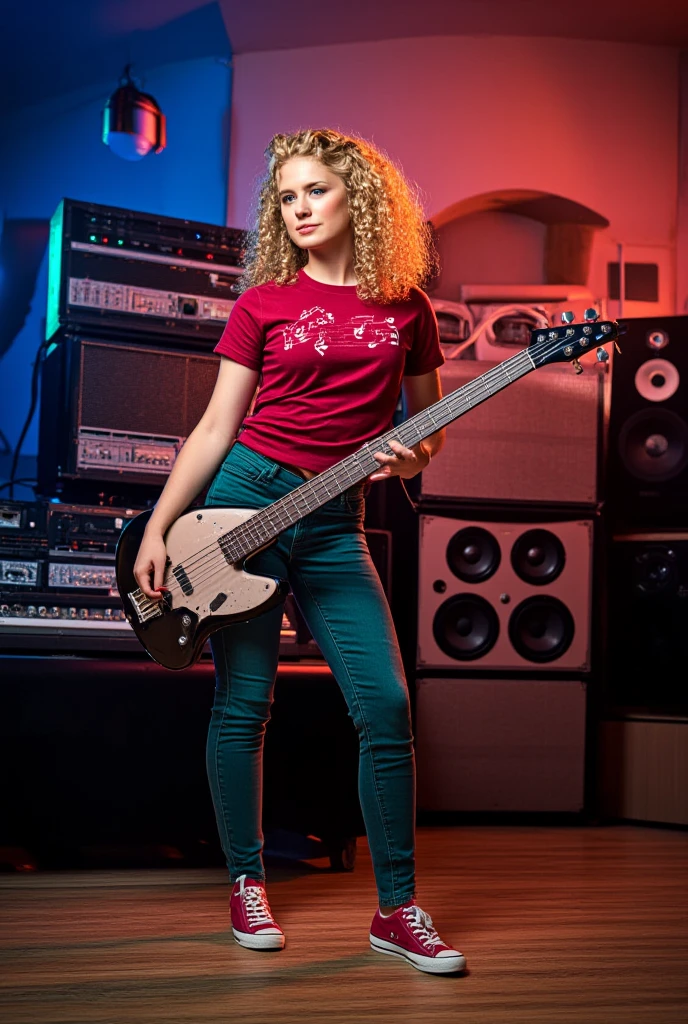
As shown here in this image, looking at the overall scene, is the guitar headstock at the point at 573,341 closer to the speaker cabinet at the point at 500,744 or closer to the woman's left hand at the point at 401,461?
the woman's left hand at the point at 401,461

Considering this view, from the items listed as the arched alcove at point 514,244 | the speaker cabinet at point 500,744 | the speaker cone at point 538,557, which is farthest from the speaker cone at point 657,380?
the speaker cabinet at point 500,744

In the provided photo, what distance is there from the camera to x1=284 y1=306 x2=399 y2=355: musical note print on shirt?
1.77 metres

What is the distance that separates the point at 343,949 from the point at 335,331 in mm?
1070

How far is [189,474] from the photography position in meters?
1.84

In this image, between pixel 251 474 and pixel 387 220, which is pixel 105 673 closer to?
pixel 251 474

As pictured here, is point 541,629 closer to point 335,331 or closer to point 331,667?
point 331,667

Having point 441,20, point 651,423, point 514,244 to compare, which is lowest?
point 651,423

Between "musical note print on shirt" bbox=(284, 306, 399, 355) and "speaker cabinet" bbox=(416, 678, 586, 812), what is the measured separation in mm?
1773

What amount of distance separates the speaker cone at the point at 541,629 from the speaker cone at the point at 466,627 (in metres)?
0.08

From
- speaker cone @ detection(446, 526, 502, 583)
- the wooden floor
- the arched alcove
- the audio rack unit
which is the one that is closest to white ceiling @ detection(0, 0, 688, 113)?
the arched alcove

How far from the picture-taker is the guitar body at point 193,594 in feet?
5.78

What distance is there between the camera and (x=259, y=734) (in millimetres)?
1827

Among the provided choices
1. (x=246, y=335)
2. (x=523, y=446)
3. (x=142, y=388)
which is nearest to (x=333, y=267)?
(x=246, y=335)

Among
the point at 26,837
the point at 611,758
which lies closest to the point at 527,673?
the point at 611,758
